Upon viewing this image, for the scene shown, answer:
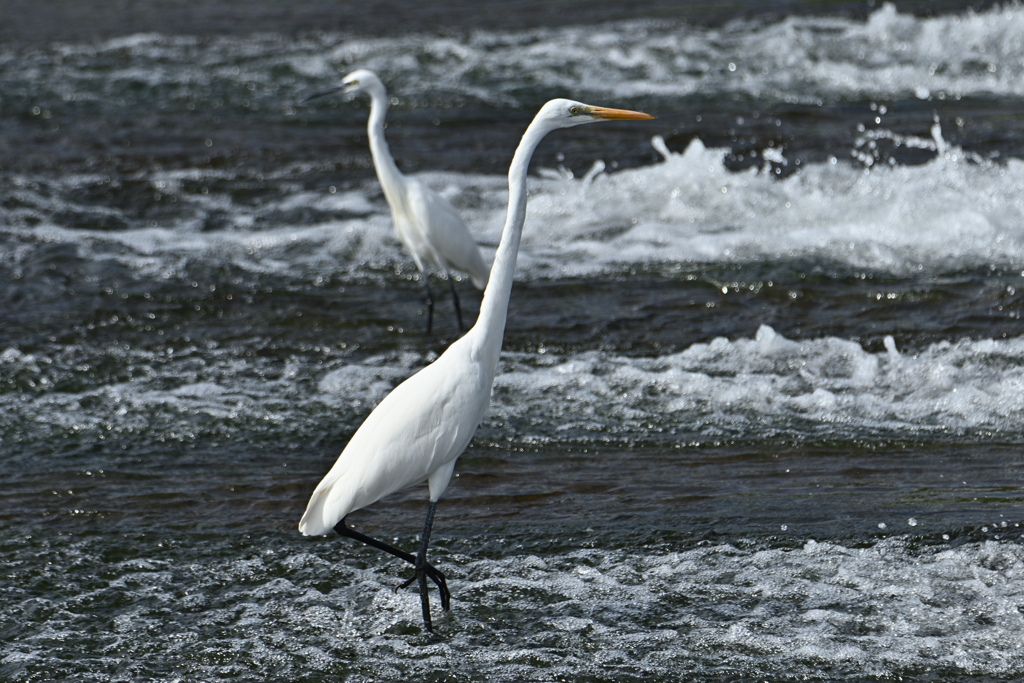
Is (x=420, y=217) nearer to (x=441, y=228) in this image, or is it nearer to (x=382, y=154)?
(x=441, y=228)

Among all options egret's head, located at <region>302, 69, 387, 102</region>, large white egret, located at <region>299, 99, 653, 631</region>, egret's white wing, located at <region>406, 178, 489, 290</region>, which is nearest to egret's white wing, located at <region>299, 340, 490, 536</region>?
large white egret, located at <region>299, 99, 653, 631</region>

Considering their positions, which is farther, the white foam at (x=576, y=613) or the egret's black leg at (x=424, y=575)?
the egret's black leg at (x=424, y=575)

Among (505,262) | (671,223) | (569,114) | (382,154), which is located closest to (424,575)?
(505,262)

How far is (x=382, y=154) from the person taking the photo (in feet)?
20.0

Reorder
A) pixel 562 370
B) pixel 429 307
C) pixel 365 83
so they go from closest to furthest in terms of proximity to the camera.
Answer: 1. pixel 562 370
2. pixel 429 307
3. pixel 365 83

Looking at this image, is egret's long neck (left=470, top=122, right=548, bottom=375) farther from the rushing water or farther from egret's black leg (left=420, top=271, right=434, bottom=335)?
egret's black leg (left=420, top=271, right=434, bottom=335)

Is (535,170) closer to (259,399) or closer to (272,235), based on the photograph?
(272,235)

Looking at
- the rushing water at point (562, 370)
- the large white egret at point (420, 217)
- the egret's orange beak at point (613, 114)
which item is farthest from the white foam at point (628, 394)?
the egret's orange beak at point (613, 114)

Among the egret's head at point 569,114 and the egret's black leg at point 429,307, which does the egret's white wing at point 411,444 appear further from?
the egret's black leg at point 429,307

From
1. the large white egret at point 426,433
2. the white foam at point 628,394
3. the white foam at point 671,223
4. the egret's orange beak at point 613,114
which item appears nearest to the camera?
the egret's orange beak at point 613,114

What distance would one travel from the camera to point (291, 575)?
152 inches

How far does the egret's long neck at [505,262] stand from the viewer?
327 centimetres

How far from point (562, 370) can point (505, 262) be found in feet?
6.51

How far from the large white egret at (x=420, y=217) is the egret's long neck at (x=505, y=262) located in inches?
98.2
